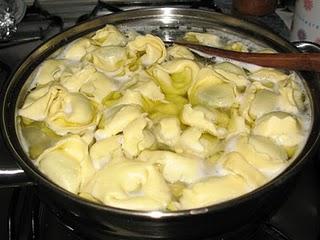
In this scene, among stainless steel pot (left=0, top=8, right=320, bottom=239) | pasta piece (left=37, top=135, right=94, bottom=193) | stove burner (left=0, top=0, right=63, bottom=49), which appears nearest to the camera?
stainless steel pot (left=0, top=8, right=320, bottom=239)

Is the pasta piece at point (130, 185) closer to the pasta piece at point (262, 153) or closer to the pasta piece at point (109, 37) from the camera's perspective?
the pasta piece at point (262, 153)

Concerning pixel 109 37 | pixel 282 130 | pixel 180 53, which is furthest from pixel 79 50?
pixel 282 130

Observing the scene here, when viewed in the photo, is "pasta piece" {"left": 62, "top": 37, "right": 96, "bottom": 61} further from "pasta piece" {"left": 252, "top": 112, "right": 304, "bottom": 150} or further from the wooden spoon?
"pasta piece" {"left": 252, "top": 112, "right": 304, "bottom": 150}

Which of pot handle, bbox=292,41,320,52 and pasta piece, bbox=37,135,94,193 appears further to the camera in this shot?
pot handle, bbox=292,41,320,52

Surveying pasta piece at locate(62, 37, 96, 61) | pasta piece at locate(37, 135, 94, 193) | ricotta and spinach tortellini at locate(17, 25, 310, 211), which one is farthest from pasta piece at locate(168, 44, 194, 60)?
pasta piece at locate(37, 135, 94, 193)

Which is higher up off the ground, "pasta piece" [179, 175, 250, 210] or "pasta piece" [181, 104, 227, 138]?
"pasta piece" [181, 104, 227, 138]

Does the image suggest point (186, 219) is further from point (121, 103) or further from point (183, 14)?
point (183, 14)

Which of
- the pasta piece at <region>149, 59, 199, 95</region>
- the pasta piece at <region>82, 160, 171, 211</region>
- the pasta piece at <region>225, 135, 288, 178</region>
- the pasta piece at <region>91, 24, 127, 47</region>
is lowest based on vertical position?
the pasta piece at <region>82, 160, 171, 211</region>
